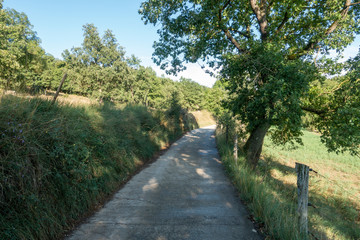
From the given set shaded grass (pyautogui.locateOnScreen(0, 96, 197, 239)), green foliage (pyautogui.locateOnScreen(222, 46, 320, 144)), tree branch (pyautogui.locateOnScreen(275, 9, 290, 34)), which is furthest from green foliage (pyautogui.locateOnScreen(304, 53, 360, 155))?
shaded grass (pyautogui.locateOnScreen(0, 96, 197, 239))

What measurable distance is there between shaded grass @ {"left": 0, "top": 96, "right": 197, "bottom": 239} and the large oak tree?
5412mm

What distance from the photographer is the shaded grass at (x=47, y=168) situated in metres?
2.75

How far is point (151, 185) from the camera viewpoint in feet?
19.5

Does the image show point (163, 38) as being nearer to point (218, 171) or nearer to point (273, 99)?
point (273, 99)

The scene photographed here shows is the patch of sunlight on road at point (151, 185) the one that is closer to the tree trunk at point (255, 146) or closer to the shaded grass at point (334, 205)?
the shaded grass at point (334, 205)

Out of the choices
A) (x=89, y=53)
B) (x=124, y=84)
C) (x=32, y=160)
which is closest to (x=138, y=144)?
(x=32, y=160)

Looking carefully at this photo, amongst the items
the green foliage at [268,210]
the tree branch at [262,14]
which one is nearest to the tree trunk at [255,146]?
the green foliage at [268,210]

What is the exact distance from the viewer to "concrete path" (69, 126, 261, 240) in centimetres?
339

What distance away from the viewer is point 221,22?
8125 mm

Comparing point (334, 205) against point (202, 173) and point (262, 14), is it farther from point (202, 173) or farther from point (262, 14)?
point (262, 14)

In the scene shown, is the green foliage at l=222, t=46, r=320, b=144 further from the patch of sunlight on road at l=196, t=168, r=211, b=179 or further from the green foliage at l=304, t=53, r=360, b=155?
the patch of sunlight on road at l=196, t=168, r=211, b=179

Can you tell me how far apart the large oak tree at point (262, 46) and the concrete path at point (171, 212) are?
323 centimetres

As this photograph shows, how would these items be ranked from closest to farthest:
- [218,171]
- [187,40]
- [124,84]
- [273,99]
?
1. [273,99]
2. [218,171]
3. [187,40]
4. [124,84]

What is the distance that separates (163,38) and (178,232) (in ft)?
31.7
